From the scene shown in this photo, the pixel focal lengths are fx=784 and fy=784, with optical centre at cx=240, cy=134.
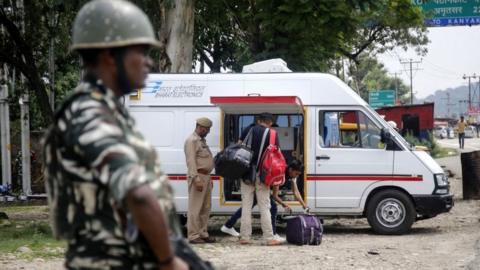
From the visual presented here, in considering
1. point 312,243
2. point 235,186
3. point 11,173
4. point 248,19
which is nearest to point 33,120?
point 11,173

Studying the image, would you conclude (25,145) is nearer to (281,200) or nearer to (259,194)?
(281,200)

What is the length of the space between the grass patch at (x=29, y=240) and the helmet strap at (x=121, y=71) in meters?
6.53

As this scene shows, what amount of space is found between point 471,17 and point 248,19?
9777 millimetres

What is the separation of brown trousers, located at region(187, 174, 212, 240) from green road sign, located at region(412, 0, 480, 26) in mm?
15975

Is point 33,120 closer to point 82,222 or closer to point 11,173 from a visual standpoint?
point 11,173

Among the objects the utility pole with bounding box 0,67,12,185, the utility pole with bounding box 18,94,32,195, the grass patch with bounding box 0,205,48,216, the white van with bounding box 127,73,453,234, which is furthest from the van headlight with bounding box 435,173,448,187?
the utility pole with bounding box 0,67,12,185

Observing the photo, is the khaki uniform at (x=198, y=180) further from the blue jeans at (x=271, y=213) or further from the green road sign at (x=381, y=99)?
the green road sign at (x=381, y=99)

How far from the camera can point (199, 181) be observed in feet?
36.7

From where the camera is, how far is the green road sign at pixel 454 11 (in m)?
26.0

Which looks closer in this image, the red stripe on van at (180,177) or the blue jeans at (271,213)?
the blue jeans at (271,213)

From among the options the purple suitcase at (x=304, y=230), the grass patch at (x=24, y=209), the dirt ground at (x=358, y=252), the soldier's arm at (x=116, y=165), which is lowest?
the grass patch at (x=24, y=209)

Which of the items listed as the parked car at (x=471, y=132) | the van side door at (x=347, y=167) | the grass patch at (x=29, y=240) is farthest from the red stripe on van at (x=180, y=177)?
the parked car at (x=471, y=132)

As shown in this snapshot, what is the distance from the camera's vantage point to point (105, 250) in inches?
106

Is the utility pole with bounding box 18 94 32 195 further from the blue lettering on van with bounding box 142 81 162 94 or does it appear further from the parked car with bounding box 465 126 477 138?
the parked car with bounding box 465 126 477 138
